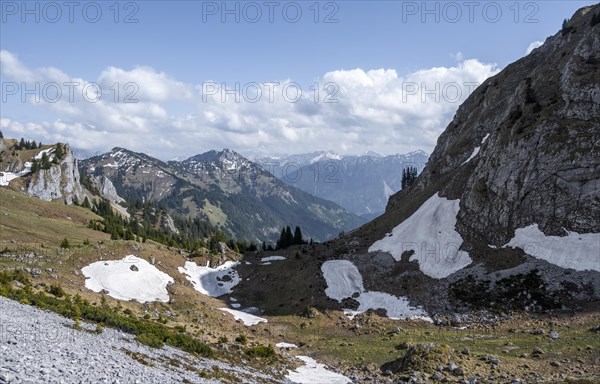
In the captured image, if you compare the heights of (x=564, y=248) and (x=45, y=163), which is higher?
(x=45, y=163)

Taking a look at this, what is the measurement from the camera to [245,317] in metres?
60.2

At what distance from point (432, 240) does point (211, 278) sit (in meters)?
41.3

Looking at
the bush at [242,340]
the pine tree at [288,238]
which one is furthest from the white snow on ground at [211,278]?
the pine tree at [288,238]

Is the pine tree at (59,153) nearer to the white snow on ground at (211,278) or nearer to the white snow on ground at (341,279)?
the white snow on ground at (211,278)

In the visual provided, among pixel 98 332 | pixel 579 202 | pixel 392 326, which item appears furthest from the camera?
pixel 579 202

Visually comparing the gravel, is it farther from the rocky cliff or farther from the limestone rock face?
the rocky cliff

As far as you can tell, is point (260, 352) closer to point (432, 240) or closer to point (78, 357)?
point (78, 357)

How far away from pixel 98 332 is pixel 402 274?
49.0 metres

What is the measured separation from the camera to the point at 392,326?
54344mm

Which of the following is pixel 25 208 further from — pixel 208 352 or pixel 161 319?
pixel 208 352

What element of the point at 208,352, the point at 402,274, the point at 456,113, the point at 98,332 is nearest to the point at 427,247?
the point at 402,274

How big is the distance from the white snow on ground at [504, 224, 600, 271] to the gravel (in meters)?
45.3

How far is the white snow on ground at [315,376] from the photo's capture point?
36350 mm

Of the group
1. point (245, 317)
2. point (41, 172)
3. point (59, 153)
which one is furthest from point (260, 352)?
point (59, 153)
